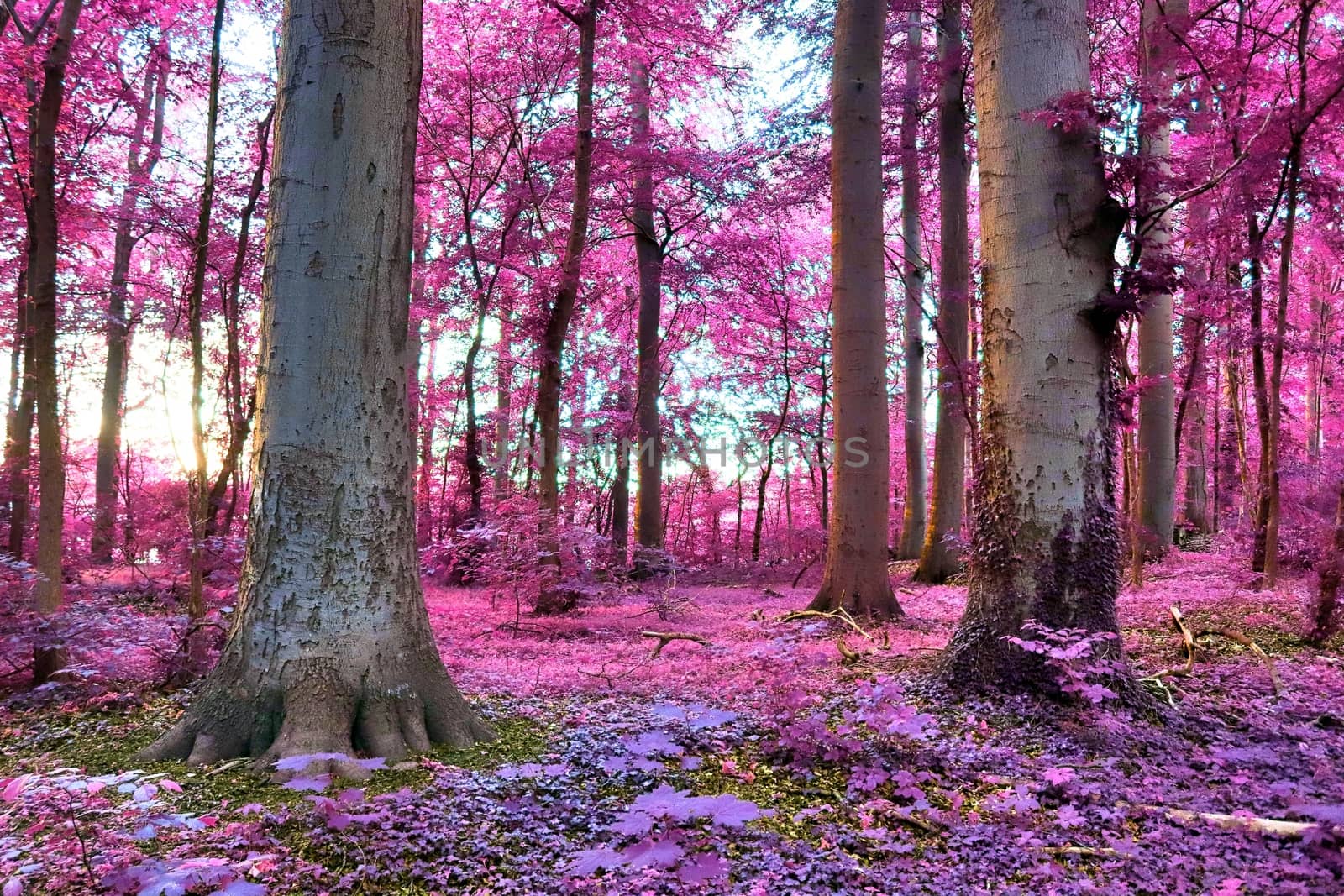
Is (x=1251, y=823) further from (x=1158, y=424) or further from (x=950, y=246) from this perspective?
(x=1158, y=424)

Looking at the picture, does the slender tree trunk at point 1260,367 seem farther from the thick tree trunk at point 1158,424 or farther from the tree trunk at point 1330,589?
the thick tree trunk at point 1158,424

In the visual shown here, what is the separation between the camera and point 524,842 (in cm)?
212

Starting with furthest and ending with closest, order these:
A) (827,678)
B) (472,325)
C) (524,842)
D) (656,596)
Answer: (472,325)
(656,596)
(827,678)
(524,842)

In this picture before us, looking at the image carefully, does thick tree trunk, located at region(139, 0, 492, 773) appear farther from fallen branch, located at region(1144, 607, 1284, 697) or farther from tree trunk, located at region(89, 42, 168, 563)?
tree trunk, located at region(89, 42, 168, 563)

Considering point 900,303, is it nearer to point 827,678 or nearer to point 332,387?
point 827,678

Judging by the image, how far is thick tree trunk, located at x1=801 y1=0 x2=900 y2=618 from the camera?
6.20 m

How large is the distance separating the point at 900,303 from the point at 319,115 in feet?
46.1

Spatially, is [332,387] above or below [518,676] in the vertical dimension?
above

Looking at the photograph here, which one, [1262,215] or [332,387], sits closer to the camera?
[332,387]

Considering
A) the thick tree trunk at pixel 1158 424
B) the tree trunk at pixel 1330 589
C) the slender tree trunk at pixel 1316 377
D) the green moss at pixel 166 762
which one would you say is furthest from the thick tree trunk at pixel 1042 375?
the slender tree trunk at pixel 1316 377

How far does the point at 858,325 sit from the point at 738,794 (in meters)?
4.63

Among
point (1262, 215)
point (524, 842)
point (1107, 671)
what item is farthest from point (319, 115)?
point (1262, 215)

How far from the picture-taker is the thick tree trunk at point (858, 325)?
6195 mm

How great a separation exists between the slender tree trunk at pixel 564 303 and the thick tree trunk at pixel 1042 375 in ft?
14.0
